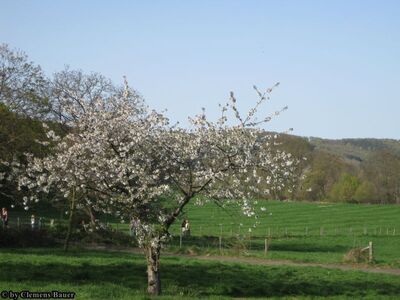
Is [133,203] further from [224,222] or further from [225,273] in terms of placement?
[224,222]

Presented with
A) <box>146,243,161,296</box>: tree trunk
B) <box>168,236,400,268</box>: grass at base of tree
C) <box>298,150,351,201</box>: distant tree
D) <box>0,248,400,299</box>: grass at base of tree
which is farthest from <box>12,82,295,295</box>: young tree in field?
<box>298,150,351,201</box>: distant tree

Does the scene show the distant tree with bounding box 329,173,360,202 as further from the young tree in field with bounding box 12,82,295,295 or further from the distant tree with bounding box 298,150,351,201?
the young tree in field with bounding box 12,82,295,295

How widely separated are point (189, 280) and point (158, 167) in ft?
16.7

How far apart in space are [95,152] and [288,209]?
77777 millimetres

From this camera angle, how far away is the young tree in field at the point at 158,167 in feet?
49.2

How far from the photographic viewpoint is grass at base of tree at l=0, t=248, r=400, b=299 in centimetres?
1502

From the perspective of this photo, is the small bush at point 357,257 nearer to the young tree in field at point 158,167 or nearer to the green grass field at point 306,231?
the green grass field at point 306,231

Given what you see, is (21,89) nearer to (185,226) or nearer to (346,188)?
(185,226)

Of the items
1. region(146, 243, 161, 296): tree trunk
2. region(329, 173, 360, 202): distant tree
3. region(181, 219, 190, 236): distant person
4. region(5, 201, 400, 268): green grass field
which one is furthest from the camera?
region(329, 173, 360, 202): distant tree

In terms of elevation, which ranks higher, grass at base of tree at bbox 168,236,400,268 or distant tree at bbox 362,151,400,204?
distant tree at bbox 362,151,400,204

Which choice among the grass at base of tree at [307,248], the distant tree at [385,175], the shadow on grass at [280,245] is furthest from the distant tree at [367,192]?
the shadow on grass at [280,245]

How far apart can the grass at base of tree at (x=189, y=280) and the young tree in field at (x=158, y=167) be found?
1.84 metres

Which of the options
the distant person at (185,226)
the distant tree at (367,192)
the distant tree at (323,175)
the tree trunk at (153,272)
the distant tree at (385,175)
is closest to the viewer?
the tree trunk at (153,272)

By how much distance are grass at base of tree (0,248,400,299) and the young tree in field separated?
1844 millimetres
